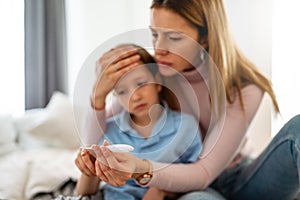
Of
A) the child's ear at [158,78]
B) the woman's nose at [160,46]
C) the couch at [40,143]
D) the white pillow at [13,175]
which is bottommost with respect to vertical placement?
the white pillow at [13,175]

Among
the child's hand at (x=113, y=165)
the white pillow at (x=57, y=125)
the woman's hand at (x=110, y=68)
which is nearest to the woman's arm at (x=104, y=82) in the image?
the woman's hand at (x=110, y=68)

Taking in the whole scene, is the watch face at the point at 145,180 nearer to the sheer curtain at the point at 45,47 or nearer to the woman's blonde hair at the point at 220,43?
the woman's blonde hair at the point at 220,43

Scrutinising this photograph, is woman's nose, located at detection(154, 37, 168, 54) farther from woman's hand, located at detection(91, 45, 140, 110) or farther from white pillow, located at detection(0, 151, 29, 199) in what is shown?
white pillow, located at detection(0, 151, 29, 199)

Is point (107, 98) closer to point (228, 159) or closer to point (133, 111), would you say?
point (133, 111)

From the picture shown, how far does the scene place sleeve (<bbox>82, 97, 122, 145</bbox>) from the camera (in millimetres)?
1319

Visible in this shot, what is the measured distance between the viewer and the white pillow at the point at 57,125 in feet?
5.33

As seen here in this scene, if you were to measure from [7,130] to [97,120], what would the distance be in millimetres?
455

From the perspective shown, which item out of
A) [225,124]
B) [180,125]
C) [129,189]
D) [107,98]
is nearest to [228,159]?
[225,124]

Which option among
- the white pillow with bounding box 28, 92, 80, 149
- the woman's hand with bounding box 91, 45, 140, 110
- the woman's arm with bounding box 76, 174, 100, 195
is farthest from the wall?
the white pillow with bounding box 28, 92, 80, 149

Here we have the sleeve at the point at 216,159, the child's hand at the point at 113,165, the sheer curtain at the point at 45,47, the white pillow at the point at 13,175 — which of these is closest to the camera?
the child's hand at the point at 113,165

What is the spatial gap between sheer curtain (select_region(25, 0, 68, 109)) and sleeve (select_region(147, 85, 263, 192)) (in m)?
0.55

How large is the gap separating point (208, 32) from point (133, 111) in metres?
0.35

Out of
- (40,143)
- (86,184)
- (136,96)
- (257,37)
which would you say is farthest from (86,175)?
(257,37)

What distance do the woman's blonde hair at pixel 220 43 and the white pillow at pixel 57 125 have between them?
1.65 ft
